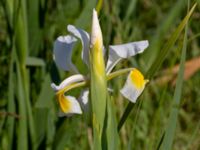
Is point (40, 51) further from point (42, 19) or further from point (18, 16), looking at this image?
point (18, 16)

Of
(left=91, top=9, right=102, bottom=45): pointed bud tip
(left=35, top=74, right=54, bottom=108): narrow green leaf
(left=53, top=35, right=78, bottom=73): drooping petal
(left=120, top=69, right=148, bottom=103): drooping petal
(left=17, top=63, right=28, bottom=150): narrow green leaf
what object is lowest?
(left=17, top=63, right=28, bottom=150): narrow green leaf

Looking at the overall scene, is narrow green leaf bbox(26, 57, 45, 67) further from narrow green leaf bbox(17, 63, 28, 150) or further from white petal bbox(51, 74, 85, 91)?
white petal bbox(51, 74, 85, 91)

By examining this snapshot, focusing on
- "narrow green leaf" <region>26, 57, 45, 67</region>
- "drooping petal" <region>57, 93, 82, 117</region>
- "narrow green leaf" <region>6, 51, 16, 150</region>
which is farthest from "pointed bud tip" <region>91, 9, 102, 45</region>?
"narrow green leaf" <region>26, 57, 45, 67</region>

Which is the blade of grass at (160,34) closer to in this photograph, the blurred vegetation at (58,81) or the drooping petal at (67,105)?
the blurred vegetation at (58,81)

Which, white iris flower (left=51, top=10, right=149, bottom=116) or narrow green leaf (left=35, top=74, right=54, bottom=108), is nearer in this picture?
white iris flower (left=51, top=10, right=149, bottom=116)

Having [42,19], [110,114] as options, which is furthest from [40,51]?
[110,114]

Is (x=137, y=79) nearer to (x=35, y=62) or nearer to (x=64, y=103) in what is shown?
(x=64, y=103)

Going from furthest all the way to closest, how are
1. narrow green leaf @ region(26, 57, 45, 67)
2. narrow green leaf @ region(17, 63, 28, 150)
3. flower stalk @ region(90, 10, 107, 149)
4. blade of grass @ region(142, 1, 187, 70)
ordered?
blade of grass @ region(142, 1, 187, 70) → narrow green leaf @ region(26, 57, 45, 67) → narrow green leaf @ region(17, 63, 28, 150) → flower stalk @ region(90, 10, 107, 149)
